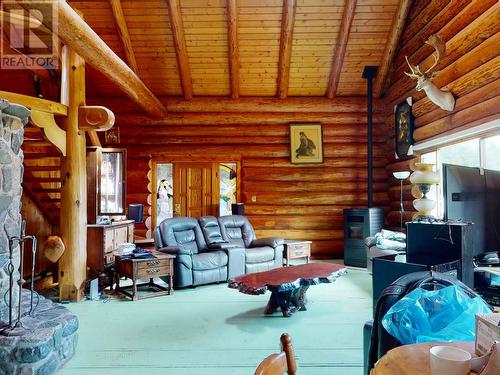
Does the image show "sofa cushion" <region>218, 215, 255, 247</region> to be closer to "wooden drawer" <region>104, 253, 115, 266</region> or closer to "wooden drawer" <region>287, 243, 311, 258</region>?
"wooden drawer" <region>287, 243, 311, 258</region>

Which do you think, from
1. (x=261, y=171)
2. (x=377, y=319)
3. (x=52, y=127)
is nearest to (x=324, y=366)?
(x=377, y=319)

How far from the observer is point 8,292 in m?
3.04

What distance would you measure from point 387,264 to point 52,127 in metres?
3.98

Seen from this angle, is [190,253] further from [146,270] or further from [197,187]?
[197,187]

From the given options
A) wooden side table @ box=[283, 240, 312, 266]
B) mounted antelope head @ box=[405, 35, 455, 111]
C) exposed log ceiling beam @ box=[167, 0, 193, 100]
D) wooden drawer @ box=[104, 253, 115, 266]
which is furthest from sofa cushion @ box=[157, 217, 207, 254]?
mounted antelope head @ box=[405, 35, 455, 111]

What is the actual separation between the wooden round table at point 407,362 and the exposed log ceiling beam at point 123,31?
6445 millimetres

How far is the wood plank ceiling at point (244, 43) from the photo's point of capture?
625 cm

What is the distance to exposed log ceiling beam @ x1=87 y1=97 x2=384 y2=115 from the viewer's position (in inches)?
307

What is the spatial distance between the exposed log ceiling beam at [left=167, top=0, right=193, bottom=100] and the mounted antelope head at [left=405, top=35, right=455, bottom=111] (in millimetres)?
3791

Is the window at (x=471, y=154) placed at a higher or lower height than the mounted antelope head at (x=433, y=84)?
lower

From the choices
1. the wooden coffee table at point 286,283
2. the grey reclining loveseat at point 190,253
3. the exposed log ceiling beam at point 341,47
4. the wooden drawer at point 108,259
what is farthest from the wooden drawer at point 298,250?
the exposed log ceiling beam at point 341,47

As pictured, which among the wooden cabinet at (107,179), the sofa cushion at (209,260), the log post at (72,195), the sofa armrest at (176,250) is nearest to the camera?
the log post at (72,195)

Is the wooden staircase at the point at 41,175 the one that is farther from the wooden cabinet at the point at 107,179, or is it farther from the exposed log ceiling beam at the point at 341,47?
the exposed log ceiling beam at the point at 341,47

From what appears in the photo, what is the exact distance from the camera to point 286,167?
791 centimetres
